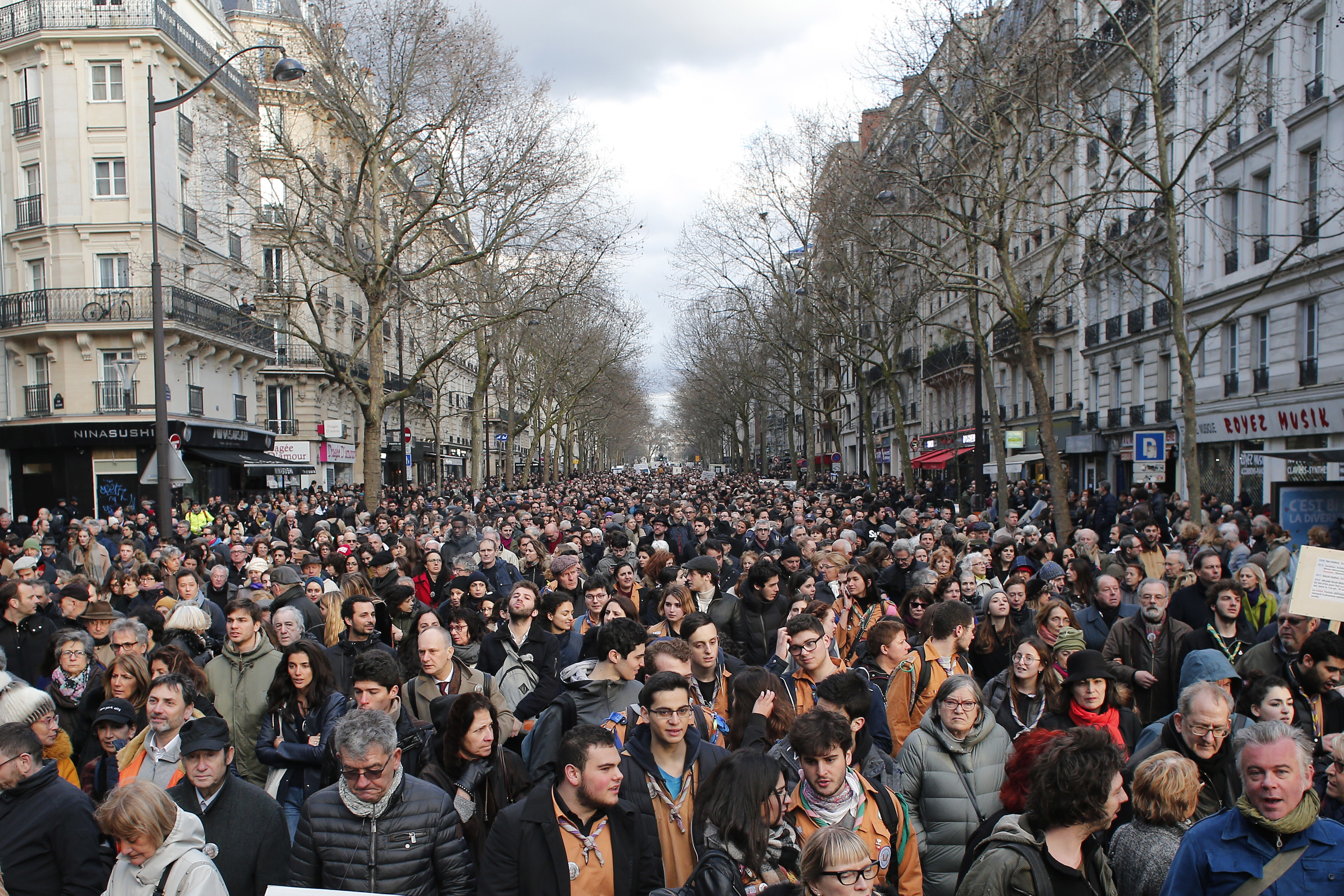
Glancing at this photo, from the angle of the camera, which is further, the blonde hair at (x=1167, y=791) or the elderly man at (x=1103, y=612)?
the elderly man at (x=1103, y=612)

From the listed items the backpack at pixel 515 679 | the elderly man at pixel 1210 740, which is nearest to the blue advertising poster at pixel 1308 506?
the elderly man at pixel 1210 740

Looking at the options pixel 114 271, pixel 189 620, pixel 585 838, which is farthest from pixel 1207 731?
pixel 114 271

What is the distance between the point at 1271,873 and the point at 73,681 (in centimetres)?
623

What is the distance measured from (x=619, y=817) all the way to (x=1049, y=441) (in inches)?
630

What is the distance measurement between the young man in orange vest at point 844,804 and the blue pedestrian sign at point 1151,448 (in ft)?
48.1

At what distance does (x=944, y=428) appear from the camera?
52.6 metres

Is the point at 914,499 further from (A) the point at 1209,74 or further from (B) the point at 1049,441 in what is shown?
(A) the point at 1209,74

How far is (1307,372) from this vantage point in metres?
22.5

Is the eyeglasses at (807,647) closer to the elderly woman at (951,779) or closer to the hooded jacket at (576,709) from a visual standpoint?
the hooded jacket at (576,709)

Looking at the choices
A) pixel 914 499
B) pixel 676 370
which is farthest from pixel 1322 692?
pixel 676 370

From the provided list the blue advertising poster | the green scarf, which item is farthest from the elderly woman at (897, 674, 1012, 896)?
the blue advertising poster

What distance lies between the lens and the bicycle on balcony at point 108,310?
1173 inches

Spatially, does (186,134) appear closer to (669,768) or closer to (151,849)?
(151,849)

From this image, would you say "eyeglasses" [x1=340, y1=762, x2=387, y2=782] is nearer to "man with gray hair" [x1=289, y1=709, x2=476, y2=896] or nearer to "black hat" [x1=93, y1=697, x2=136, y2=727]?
"man with gray hair" [x1=289, y1=709, x2=476, y2=896]
